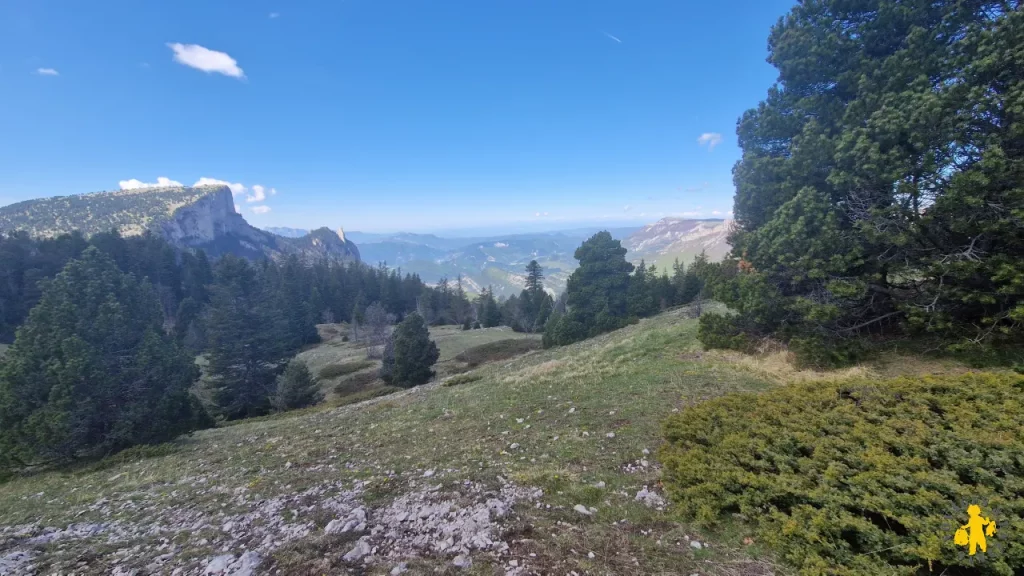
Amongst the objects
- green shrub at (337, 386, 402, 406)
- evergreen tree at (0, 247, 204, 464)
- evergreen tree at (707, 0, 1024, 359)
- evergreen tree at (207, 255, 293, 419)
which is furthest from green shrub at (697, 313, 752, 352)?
evergreen tree at (207, 255, 293, 419)

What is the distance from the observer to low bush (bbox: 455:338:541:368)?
141ft

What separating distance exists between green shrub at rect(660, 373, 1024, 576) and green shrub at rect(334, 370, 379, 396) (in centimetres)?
3601

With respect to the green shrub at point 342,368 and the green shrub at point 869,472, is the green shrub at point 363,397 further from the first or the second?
the green shrub at point 869,472

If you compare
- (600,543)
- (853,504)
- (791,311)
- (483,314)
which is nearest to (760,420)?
(853,504)

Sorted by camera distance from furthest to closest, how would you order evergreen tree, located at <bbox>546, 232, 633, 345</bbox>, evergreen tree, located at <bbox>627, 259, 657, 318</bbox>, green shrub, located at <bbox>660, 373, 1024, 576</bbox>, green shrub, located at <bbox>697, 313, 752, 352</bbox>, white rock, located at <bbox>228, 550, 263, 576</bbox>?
1. evergreen tree, located at <bbox>627, 259, 657, 318</bbox>
2. evergreen tree, located at <bbox>546, 232, 633, 345</bbox>
3. green shrub, located at <bbox>697, 313, 752, 352</bbox>
4. white rock, located at <bbox>228, 550, 263, 576</bbox>
5. green shrub, located at <bbox>660, 373, 1024, 576</bbox>

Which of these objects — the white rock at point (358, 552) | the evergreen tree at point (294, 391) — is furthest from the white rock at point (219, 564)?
the evergreen tree at point (294, 391)

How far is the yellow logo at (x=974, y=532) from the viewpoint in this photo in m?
3.43

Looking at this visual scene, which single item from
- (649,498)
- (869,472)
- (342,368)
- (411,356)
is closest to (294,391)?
(411,356)

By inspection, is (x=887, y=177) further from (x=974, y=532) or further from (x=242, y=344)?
(x=242, y=344)

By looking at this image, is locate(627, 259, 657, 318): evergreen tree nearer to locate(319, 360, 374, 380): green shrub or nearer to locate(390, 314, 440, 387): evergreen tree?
locate(390, 314, 440, 387): evergreen tree

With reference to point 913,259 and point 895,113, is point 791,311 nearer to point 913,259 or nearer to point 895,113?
point 913,259

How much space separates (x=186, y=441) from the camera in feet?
62.1

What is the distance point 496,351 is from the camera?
45.9m

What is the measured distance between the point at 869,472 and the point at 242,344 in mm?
43894
